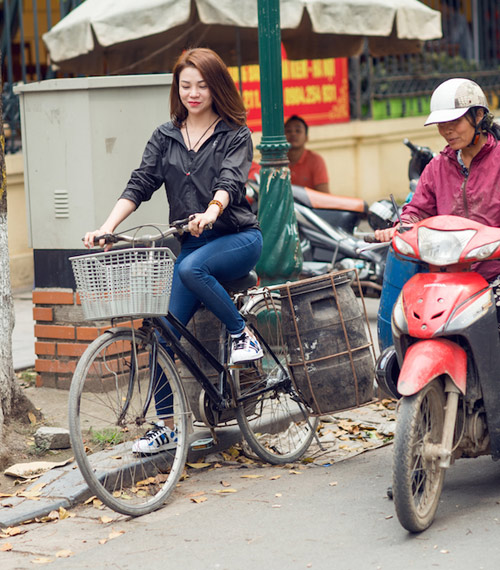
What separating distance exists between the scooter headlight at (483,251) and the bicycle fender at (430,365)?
354 millimetres

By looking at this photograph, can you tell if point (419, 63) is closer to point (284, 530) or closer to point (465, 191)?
point (465, 191)

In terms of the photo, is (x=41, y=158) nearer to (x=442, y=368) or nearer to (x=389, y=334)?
(x=389, y=334)

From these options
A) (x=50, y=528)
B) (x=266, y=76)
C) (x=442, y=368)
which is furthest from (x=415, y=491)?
(x=266, y=76)

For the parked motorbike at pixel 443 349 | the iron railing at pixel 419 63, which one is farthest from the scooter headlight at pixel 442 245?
the iron railing at pixel 419 63

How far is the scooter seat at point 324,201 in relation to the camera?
29.2ft

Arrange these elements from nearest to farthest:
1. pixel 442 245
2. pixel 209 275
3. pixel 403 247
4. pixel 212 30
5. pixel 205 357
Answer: pixel 442 245
pixel 403 247
pixel 209 275
pixel 205 357
pixel 212 30

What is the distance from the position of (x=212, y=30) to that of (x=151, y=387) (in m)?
6.36

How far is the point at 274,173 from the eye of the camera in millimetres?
6320

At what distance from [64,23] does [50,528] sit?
225 inches

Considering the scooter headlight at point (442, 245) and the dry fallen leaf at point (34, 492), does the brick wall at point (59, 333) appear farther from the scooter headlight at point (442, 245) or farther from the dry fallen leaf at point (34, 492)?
the scooter headlight at point (442, 245)

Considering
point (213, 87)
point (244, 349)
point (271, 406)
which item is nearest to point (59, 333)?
point (271, 406)

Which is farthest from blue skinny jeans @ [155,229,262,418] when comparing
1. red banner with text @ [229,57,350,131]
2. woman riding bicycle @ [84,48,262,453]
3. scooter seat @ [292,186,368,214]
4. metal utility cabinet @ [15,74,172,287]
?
red banner with text @ [229,57,350,131]

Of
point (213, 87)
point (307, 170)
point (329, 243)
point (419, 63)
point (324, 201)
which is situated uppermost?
point (419, 63)

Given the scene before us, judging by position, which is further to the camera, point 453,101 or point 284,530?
point 453,101
